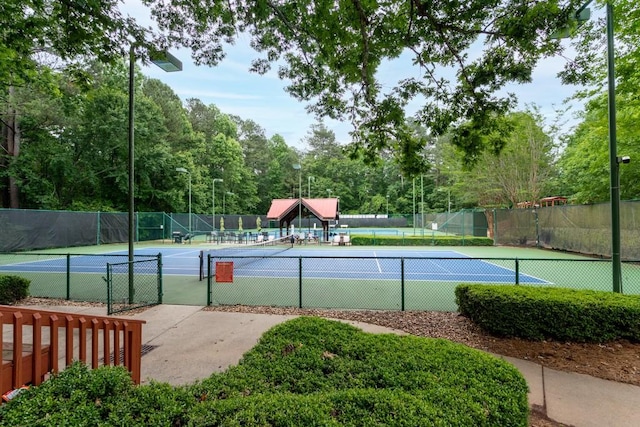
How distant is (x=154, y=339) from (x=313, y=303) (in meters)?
3.62

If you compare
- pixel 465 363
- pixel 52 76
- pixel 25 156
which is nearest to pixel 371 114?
pixel 465 363

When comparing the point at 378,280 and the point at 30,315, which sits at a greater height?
the point at 30,315

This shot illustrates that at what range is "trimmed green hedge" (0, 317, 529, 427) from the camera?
1979mm

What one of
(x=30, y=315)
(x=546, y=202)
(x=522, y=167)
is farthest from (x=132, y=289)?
(x=546, y=202)

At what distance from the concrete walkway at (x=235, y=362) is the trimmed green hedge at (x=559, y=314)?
2.36ft

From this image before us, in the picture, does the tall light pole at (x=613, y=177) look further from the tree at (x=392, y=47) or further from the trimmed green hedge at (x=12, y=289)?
the trimmed green hedge at (x=12, y=289)

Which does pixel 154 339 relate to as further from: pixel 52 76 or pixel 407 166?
pixel 52 76

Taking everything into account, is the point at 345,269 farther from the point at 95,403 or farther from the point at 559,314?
the point at 95,403

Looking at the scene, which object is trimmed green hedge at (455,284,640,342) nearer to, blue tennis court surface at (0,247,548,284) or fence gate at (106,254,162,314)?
blue tennis court surface at (0,247,548,284)

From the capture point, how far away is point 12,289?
7055mm

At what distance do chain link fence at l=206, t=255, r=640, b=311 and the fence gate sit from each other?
132cm

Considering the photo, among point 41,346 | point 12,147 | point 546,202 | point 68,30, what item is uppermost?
point 12,147

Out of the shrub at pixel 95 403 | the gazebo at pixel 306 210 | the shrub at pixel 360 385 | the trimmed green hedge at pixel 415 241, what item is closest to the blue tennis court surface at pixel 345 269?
the shrub at pixel 360 385

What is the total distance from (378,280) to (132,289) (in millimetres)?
7148
